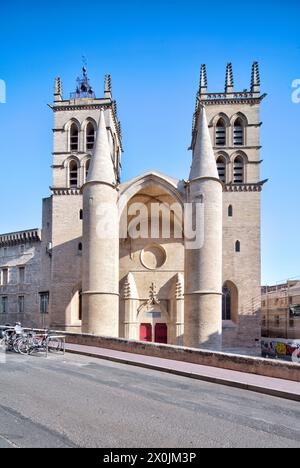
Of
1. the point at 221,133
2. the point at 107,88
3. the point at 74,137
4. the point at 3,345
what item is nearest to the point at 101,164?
the point at 74,137

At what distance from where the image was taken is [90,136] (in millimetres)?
28469

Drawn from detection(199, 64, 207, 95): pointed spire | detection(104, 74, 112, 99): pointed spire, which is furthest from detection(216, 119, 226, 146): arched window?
detection(104, 74, 112, 99): pointed spire

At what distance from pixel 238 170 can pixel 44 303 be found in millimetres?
16454

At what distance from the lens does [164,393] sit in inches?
309

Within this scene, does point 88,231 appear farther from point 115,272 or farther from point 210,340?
point 210,340

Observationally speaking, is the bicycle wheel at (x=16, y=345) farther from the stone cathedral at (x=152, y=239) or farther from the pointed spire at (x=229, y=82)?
the pointed spire at (x=229, y=82)

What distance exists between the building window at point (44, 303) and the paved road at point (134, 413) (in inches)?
736

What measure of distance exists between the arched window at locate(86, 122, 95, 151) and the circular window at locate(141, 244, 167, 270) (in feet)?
27.5

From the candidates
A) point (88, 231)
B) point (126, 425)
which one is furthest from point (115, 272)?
point (126, 425)

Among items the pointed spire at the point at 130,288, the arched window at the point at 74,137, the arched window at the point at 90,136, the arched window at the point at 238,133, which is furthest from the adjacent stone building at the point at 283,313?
the arched window at the point at 74,137

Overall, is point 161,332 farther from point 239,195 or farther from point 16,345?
point 16,345

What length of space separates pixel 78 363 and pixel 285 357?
1731cm

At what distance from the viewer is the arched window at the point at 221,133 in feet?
91.7
